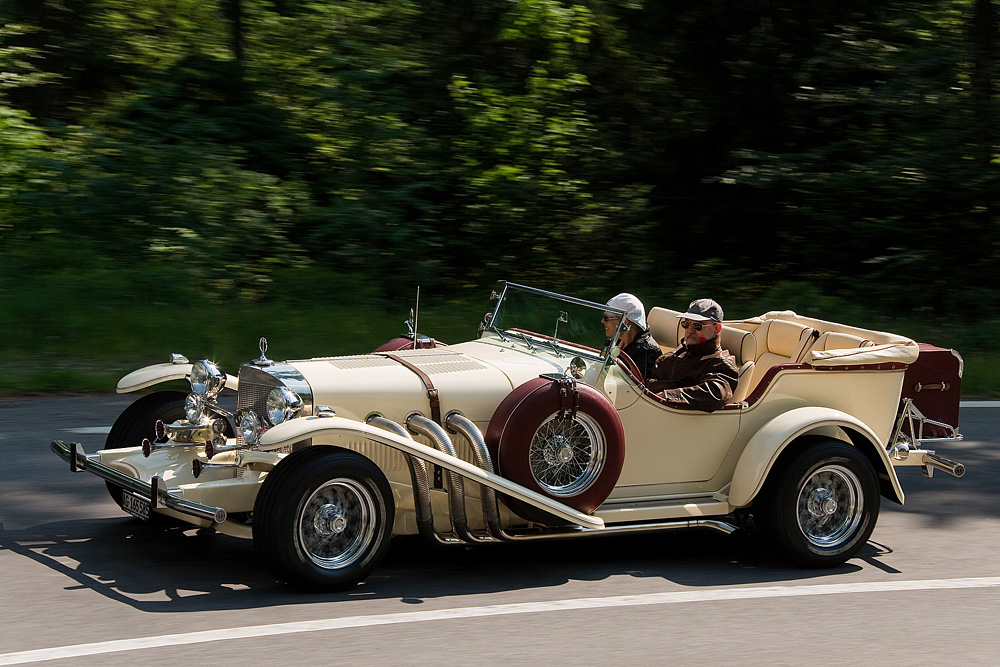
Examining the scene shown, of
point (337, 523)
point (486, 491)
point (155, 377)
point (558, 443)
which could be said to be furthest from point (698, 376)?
point (155, 377)

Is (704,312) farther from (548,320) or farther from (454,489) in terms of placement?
(454,489)

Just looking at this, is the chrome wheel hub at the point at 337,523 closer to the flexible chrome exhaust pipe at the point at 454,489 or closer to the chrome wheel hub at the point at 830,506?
the flexible chrome exhaust pipe at the point at 454,489

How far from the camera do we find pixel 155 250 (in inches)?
539

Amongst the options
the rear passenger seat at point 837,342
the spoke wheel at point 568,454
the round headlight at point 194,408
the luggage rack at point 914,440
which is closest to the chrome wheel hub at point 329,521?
the spoke wheel at point 568,454

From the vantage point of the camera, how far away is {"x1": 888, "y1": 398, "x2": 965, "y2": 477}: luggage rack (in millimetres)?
6582

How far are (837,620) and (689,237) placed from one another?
1283 centimetres

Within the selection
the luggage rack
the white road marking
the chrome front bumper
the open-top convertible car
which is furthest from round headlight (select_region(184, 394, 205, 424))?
the luggage rack

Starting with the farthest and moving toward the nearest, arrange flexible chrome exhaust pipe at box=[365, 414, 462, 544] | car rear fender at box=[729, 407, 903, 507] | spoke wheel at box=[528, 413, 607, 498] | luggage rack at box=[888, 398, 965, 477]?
luggage rack at box=[888, 398, 965, 477] → car rear fender at box=[729, 407, 903, 507] → spoke wheel at box=[528, 413, 607, 498] → flexible chrome exhaust pipe at box=[365, 414, 462, 544]

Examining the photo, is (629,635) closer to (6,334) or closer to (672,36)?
(6,334)

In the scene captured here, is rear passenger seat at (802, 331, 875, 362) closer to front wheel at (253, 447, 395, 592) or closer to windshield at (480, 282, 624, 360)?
windshield at (480, 282, 624, 360)

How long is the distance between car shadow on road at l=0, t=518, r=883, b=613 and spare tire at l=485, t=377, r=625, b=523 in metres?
0.41

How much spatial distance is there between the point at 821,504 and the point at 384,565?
7.46ft

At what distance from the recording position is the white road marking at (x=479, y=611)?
4328 millimetres

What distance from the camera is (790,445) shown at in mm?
6020
